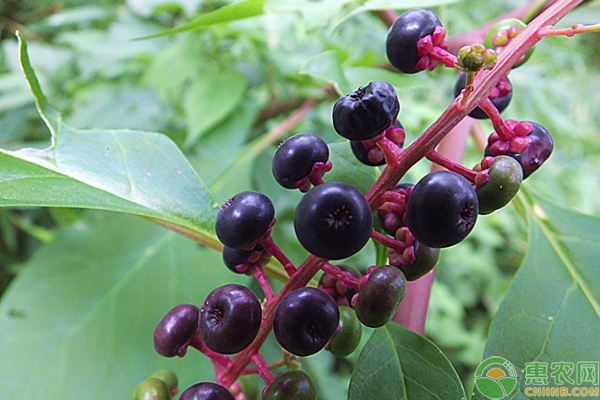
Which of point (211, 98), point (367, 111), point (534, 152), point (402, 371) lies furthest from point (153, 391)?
point (211, 98)

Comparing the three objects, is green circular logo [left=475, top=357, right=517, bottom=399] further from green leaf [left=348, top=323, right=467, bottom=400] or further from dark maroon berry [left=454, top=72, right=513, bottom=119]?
dark maroon berry [left=454, top=72, right=513, bottom=119]

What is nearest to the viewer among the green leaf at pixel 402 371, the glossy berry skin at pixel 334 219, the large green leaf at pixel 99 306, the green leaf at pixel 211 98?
the glossy berry skin at pixel 334 219

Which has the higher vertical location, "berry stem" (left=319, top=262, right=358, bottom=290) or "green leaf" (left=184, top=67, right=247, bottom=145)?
"berry stem" (left=319, top=262, right=358, bottom=290)

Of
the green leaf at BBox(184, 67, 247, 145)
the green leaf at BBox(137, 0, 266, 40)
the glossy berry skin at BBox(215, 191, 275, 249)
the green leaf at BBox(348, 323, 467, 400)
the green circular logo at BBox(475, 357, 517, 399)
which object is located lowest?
the green leaf at BBox(184, 67, 247, 145)

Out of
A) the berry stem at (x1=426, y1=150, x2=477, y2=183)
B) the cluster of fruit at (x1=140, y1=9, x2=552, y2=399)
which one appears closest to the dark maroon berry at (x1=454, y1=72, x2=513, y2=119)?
the cluster of fruit at (x1=140, y1=9, x2=552, y2=399)

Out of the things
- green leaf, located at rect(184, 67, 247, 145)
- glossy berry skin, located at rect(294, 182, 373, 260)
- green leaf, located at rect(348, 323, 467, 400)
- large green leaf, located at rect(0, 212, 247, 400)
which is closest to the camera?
glossy berry skin, located at rect(294, 182, 373, 260)

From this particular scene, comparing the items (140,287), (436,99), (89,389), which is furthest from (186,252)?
(436,99)

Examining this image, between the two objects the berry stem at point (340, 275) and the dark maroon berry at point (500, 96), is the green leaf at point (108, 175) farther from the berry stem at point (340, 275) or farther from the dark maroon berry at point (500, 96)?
the dark maroon berry at point (500, 96)

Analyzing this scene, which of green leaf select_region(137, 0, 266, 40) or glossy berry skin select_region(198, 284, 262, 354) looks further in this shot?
green leaf select_region(137, 0, 266, 40)

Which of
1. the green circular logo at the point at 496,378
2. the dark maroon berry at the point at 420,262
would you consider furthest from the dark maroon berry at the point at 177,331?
the green circular logo at the point at 496,378
